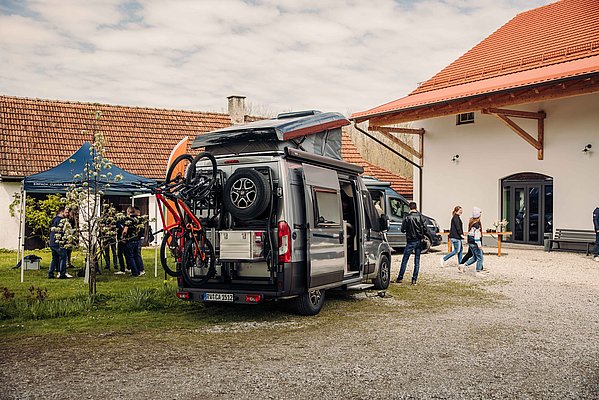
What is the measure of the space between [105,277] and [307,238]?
709 cm

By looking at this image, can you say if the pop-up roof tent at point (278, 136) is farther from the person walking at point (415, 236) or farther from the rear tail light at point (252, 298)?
the person walking at point (415, 236)

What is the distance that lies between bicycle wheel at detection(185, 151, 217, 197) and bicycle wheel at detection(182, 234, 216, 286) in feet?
1.99

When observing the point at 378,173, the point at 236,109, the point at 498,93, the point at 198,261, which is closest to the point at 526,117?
the point at 498,93

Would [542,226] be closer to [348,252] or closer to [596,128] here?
[596,128]

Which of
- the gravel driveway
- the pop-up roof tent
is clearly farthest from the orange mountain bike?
the gravel driveway

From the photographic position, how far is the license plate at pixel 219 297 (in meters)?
8.67

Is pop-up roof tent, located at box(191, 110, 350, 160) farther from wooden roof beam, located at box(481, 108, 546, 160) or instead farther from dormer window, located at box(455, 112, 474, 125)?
dormer window, located at box(455, 112, 474, 125)

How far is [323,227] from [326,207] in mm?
324

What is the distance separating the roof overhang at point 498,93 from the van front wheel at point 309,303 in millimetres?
11835

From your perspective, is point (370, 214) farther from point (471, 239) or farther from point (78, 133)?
point (78, 133)

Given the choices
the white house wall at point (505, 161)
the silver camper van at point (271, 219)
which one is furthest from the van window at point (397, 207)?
the silver camper van at point (271, 219)

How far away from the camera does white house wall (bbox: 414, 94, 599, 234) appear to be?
20578mm

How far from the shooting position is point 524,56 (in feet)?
78.1

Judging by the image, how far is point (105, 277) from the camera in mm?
14352
